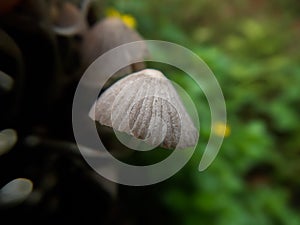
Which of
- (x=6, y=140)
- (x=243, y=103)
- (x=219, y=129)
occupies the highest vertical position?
(x=6, y=140)

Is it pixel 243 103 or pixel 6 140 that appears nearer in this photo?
pixel 6 140

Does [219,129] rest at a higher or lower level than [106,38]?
lower

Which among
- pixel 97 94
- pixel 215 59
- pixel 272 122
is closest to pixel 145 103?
pixel 97 94

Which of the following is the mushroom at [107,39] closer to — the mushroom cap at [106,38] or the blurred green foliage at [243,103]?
the mushroom cap at [106,38]

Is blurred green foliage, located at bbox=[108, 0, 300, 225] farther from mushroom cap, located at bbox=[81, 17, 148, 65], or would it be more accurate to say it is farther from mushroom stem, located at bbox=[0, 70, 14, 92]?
mushroom stem, located at bbox=[0, 70, 14, 92]

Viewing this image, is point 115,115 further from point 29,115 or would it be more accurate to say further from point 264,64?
point 264,64

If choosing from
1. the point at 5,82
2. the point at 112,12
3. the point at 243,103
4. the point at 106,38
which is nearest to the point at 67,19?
the point at 106,38

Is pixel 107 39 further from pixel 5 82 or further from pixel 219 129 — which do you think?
→ pixel 219 129
